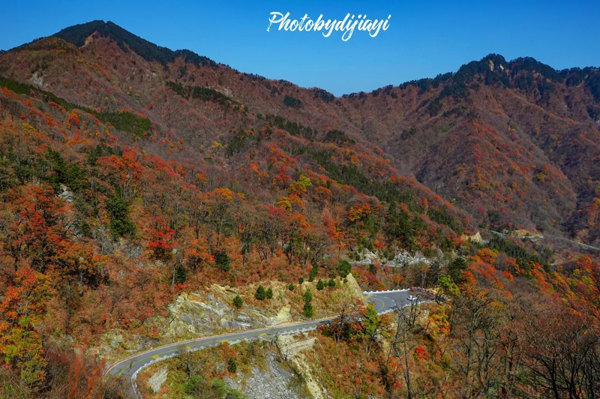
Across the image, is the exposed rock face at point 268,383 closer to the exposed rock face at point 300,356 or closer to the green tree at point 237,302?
the exposed rock face at point 300,356

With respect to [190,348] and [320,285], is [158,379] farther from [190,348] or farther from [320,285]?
[320,285]

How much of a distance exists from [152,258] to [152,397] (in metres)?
18.6

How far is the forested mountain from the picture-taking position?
31.4 metres

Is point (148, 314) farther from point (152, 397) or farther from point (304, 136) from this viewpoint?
point (304, 136)

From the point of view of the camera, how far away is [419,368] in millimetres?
40156

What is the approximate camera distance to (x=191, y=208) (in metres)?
50.1

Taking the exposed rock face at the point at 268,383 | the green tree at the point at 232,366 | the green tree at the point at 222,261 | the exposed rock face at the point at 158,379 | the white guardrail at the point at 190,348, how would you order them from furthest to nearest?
the green tree at the point at 222,261 < the green tree at the point at 232,366 < the exposed rock face at the point at 268,383 < the exposed rock face at the point at 158,379 < the white guardrail at the point at 190,348

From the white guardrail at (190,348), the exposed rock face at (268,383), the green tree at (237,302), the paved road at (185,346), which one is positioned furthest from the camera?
the green tree at (237,302)

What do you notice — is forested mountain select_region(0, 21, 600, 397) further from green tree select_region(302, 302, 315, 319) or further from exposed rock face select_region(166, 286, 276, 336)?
green tree select_region(302, 302, 315, 319)

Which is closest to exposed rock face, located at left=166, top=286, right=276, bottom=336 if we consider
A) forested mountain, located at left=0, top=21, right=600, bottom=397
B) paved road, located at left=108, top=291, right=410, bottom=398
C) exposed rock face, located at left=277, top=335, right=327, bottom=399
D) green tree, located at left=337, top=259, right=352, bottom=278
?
paved road, located at left=108, top=291, right=410, bottom=398

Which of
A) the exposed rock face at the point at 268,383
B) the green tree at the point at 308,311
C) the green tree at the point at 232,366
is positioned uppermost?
the green tree at the point at 308,311

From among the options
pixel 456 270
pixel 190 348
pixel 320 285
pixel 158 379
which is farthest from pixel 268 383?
pixel 456 270

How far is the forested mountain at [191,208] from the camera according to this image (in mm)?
31422

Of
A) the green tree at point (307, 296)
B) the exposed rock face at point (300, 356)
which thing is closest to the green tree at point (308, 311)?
the green tree at point (307, 296)
